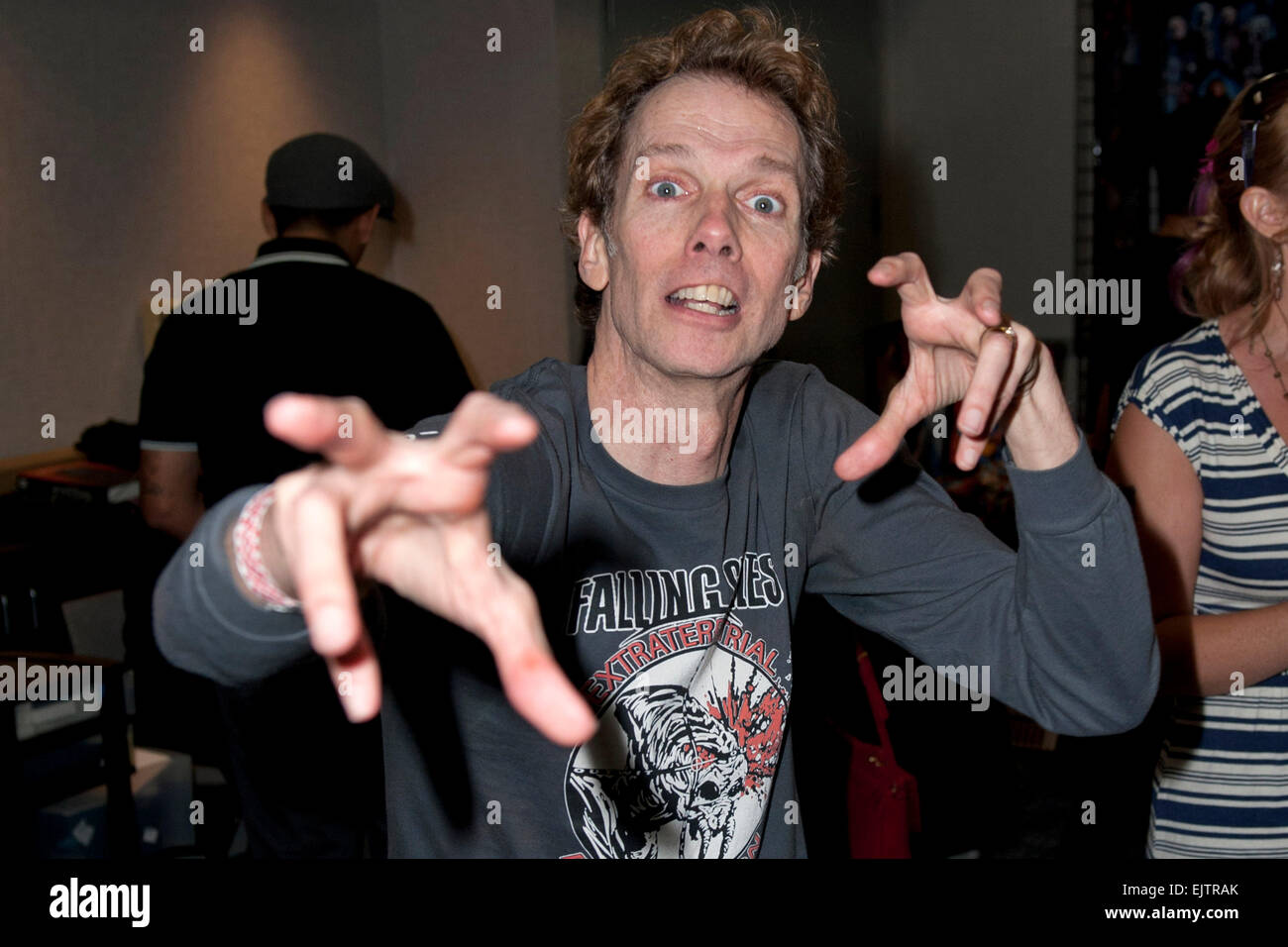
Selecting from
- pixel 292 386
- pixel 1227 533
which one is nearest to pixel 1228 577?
pixel 1227 533

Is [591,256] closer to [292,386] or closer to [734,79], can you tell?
[734,79]

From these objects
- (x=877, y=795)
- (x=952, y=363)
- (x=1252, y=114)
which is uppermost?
(x=1252, y=114)

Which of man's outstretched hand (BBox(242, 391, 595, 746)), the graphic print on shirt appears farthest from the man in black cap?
man's outstretched hand (BBox(242, 391, 595, 746))

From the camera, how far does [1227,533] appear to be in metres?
1.00

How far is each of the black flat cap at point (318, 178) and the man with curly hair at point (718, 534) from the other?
909 mm

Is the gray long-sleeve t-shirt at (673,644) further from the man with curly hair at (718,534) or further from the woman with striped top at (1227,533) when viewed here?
the woman with striped top at (1227,533)

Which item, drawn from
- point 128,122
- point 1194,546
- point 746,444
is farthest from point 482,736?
point 128,122

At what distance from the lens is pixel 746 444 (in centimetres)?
95

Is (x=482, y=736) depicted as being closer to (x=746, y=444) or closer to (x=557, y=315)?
(x=746, y=444)

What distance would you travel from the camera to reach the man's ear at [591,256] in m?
1.06

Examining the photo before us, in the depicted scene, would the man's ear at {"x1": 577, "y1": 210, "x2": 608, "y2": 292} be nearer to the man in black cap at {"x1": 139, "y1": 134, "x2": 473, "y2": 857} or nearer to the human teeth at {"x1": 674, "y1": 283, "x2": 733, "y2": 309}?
the human teeth at {"x1": 674, "y1": 283, "x2": 733, "y2": 309}

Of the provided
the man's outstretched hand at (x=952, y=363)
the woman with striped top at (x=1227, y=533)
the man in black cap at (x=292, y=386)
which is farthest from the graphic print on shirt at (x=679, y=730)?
the man in black cap at (x=292, y=386)

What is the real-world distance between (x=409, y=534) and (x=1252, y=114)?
39.8 inches

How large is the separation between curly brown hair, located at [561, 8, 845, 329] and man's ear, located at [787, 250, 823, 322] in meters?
0.01
